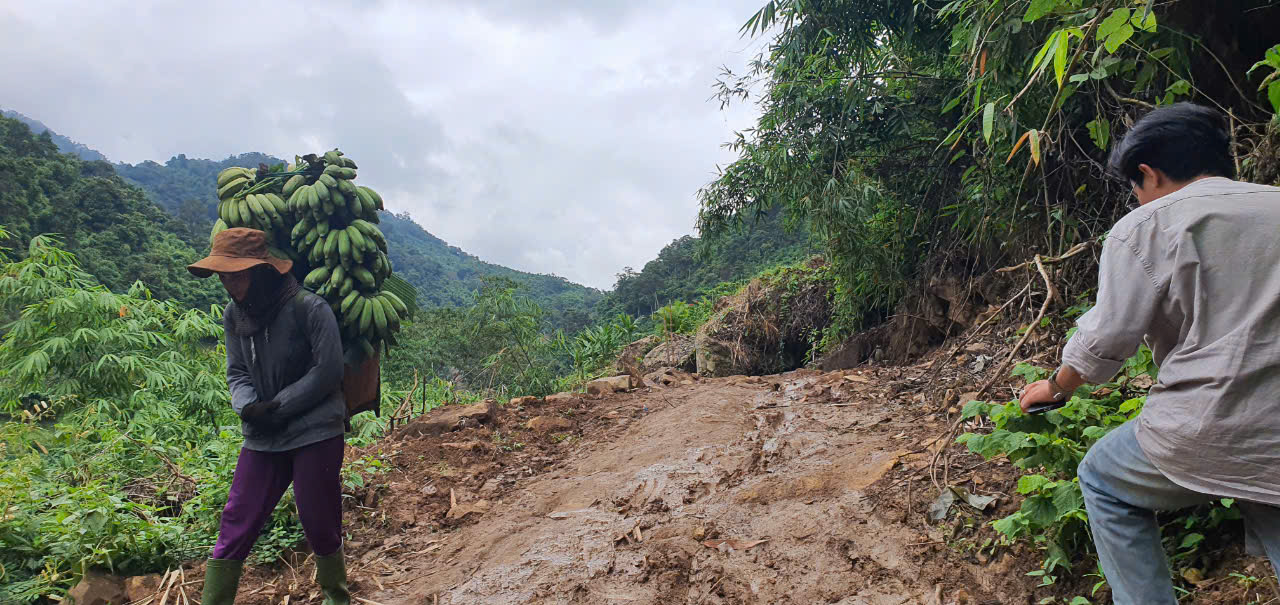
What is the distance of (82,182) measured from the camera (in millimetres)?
24688

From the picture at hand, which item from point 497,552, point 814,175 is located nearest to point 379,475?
point 497,552

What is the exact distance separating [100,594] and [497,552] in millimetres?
1744

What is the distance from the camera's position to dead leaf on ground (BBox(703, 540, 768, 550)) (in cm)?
290

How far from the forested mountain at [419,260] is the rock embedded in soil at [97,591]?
1166 inches

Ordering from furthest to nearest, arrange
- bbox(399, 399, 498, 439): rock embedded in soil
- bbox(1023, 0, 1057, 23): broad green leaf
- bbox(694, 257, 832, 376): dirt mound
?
bbox(694, 257, 832, 376): dirt mound, bbox(399, 399, 498, 439): rock embedded in soil, bbox(1023, 0, 1057, 23): broad green leaf

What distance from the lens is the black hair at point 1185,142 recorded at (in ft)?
4.99

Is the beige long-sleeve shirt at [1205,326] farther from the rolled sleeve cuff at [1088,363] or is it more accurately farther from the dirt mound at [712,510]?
the dirt mound at [712,510]

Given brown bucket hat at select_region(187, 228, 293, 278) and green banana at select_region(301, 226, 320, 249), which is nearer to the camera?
brown bucket hat at select_region(187, 228, 293, 278)

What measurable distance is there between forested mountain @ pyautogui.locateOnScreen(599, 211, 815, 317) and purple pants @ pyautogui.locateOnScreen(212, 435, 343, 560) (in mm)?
16994

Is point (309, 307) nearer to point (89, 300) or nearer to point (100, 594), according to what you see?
point (100, 594)

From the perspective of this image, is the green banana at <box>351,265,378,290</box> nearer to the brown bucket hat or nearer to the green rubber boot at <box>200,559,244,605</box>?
the brown bucket hat

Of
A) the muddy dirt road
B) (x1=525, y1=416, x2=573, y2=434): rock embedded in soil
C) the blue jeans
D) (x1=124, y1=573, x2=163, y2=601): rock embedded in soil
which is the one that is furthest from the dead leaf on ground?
(x1=525, y1=416, x2=573, y2=434): rock embedded in soil

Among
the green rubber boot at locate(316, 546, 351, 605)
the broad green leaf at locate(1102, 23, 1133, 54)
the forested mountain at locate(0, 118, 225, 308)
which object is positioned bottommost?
the green rubber boot at locate(316, 546, 351, 605)

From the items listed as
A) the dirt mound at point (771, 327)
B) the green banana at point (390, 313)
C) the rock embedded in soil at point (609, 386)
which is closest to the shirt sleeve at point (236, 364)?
the green banana at point (390, 313)
